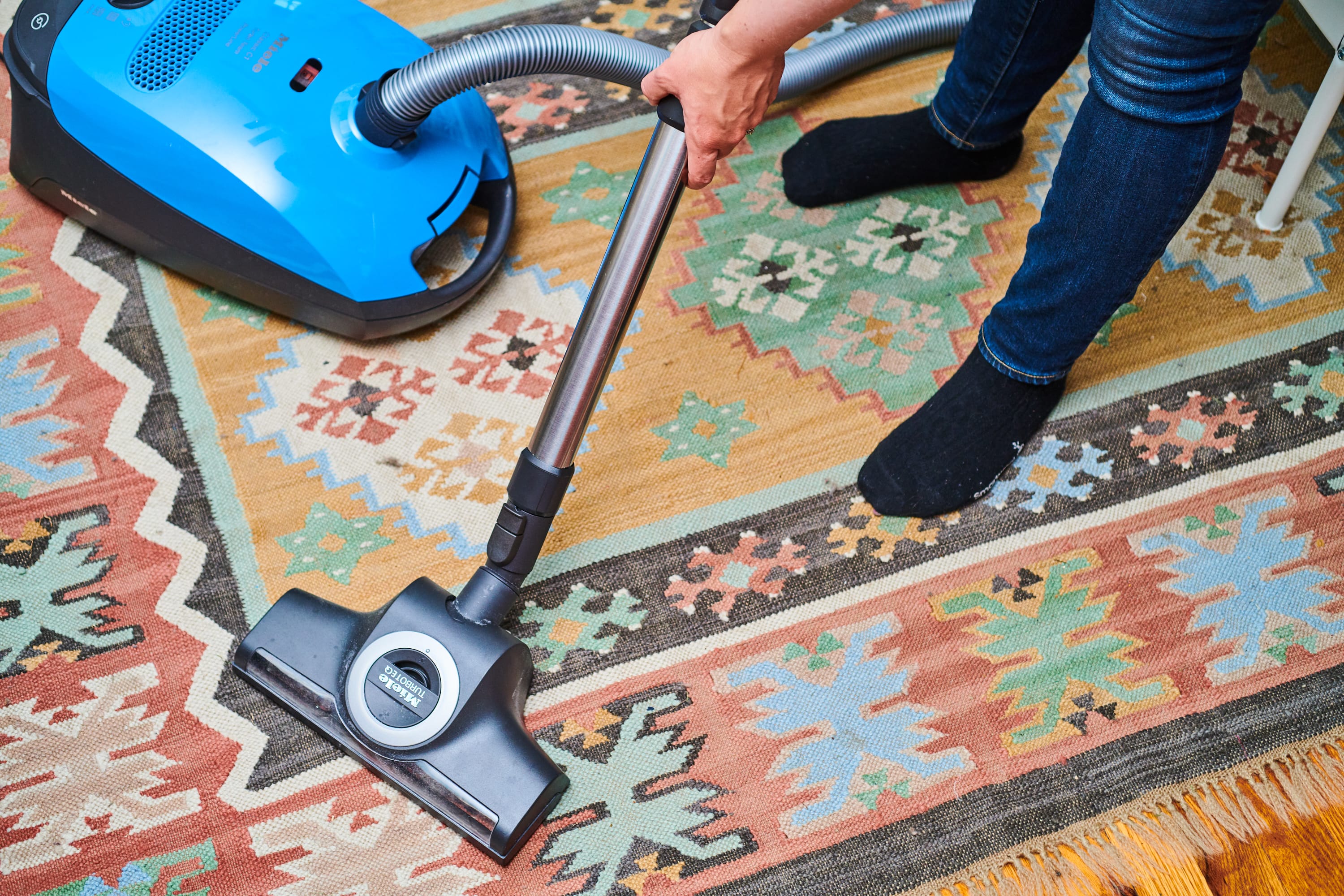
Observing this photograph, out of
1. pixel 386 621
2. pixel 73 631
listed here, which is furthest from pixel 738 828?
pixel 73 631

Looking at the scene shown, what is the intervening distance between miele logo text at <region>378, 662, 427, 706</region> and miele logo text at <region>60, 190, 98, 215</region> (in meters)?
0.61

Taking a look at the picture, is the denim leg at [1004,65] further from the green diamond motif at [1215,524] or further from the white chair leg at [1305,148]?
the green diamond motif at [1215,524]

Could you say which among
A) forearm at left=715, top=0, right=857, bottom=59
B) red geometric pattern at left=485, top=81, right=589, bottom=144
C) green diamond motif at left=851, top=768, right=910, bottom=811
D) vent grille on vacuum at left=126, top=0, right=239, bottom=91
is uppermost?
forearm at left=715, top=0, right=857, bottom=59

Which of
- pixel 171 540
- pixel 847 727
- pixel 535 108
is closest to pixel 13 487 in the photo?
pixel 171 540

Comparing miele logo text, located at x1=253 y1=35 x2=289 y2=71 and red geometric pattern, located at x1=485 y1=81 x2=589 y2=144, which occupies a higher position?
miele logo text, located at x1=253 y1=35 x2=289 y2=71

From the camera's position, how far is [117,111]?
37.2 inches

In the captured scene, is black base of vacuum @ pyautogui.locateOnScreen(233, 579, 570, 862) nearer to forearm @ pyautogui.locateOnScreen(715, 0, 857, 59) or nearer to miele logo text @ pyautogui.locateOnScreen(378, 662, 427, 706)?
miele logo text @ pyautogui.locateOnScreen(378, 662, 427, 706)

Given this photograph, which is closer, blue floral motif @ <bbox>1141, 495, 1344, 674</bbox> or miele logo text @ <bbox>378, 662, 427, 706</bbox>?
miele logo text @ <bbox>378, 662, 427, 706</bbox>

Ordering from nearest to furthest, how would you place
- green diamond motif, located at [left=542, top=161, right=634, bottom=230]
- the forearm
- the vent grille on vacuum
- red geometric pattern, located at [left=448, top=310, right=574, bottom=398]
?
1. the forearm
2. the vent grille on vacuum
3. red geometric pattern, located at [left=448, top=310, right=574, bottom=398]
4. green diamond motif, located at [left=542, top=161, right=634, bottom=230]

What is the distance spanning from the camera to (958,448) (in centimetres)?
97

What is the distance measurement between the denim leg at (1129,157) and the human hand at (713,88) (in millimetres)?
247

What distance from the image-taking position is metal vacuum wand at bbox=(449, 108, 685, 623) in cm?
74

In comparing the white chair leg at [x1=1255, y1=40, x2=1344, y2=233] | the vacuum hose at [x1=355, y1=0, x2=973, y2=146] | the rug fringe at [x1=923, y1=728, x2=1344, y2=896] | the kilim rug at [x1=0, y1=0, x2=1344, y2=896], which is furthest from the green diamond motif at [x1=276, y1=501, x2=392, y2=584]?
the white chair leg at [x1=1255, y1=40, x2=1344, y2=233]

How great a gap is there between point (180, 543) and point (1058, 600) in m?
0.81
